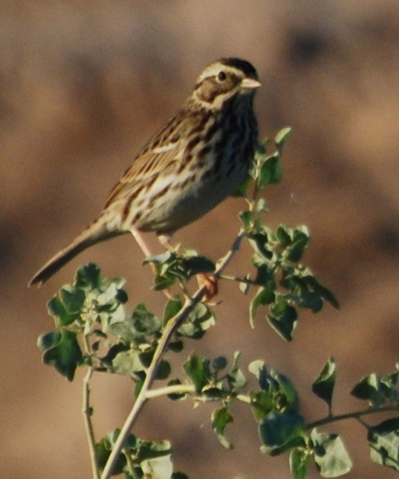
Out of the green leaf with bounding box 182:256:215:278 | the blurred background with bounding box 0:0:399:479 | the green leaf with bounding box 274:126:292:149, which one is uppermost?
the green leaf with bounding box 274:126:292:149

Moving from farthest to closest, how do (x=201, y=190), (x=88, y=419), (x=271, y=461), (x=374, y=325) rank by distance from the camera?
(x=374, y=325)
(x=271, y=461)
(x=201, y=190)
(x=88, y=419)

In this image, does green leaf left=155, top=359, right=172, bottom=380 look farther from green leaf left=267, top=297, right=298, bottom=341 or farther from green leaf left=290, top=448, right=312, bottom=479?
green leaf left=290, top=448, right=312, bottom=479

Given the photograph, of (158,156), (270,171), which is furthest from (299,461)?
(158,156)

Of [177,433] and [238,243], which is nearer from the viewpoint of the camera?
[238,243]

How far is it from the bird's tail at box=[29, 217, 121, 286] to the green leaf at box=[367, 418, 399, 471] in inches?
80.4

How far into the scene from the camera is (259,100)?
665 centimetres

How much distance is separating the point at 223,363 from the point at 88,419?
0.74ft

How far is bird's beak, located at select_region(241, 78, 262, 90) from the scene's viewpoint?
4.20 meters

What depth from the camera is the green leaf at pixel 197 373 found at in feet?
7.86

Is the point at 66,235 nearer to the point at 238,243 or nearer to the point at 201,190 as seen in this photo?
the point at 201,190

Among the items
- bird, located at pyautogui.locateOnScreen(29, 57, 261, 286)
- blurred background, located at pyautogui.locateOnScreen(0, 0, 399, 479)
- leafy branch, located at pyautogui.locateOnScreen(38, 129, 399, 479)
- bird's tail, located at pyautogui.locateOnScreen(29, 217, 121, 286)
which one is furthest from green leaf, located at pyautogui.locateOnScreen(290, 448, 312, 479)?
blurred background, located at pyautogui.locateOnScreen(0, 0, 399, 479)

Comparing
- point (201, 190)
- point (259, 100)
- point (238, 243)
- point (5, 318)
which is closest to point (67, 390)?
point (5, 318)

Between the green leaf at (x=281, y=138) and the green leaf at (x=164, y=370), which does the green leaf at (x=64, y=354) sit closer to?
the green leaf at (x=164, y=370)

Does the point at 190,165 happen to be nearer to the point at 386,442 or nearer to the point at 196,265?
the point at 196,265
